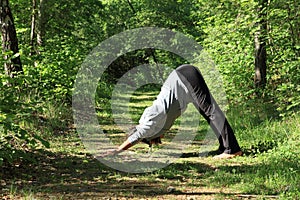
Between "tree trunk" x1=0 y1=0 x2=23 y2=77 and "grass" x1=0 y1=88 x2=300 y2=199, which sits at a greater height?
"tree trunk" x1=0 y1=0 x2=23 y2=77

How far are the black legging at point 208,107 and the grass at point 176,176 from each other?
281 millimetres

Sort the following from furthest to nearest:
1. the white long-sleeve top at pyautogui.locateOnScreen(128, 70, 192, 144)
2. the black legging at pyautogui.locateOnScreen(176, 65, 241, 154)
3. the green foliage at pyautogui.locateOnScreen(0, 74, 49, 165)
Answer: the black legging at pyautogui.locateOnScreen(176, 65, 241, 154) < the white long-sleeve top at pyautogui.locateOnScreen(128, 70, 192, 144) < the green foliage at pyautogui.locateOnScreen(0, 74, 49, 165)

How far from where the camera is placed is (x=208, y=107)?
5.82 metres

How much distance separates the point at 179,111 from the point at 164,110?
11.3 inches

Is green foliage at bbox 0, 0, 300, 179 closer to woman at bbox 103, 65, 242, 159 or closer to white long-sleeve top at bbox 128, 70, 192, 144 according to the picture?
woman at bbox 103, 65, 242, 159

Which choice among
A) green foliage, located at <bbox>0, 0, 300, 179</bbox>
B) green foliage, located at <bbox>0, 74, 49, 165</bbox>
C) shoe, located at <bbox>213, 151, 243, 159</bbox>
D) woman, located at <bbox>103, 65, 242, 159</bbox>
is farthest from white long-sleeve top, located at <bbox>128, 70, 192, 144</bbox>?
green foliage, located at <bbox>0, 74, 49, 165</bbox>

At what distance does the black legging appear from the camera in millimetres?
5676

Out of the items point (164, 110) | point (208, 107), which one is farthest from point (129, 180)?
point (208, 107)

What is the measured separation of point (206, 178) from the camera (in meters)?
4.65

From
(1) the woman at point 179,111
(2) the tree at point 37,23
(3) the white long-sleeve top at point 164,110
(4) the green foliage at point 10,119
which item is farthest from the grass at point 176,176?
(2) the tree at point 37,23

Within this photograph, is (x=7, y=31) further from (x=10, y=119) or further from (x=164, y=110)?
(x=10, y=119)

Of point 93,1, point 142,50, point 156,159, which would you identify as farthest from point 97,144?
point 142,50

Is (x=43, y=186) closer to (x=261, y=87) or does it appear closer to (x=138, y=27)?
(x=261, y=87)

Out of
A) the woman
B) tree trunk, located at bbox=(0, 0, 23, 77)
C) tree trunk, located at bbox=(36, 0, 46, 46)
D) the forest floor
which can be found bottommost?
the forest floor
